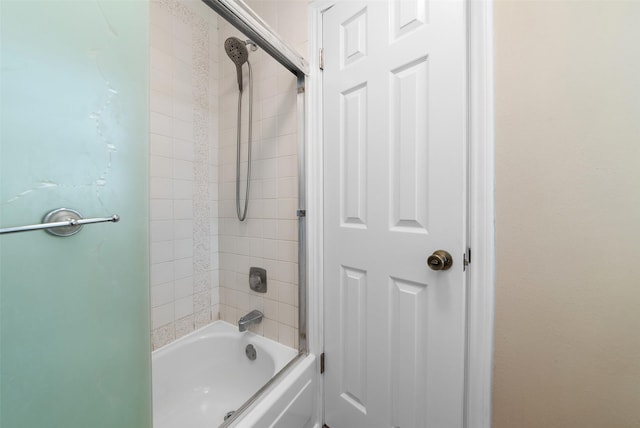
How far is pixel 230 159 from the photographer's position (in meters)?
1.42

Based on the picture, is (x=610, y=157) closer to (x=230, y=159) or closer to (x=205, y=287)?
(x=230, y=159)

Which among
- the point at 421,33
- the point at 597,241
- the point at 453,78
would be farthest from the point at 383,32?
the point at 597,241

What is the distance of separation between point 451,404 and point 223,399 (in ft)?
3.61

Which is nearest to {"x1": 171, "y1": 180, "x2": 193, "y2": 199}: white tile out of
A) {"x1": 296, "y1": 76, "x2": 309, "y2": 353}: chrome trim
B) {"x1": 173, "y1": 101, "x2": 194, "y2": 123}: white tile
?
{"x1": 173, "y1": 101, "x2": 194, "y2": 123}: white tile

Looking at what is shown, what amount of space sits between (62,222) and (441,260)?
34.6 inches

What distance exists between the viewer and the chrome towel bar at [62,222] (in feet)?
1.20

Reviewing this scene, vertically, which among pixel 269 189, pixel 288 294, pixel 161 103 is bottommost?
pixel 288 294

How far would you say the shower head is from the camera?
1.16 metres

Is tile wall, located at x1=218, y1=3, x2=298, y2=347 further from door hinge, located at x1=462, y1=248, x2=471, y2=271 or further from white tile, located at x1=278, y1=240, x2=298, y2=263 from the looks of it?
door hinge, located at x1=462, y1=248, x2=471, y2=271

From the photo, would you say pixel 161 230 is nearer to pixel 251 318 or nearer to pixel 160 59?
pixel 251 318

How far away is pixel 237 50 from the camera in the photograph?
1.19 m

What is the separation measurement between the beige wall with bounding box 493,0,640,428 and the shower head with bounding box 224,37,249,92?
3.44ft

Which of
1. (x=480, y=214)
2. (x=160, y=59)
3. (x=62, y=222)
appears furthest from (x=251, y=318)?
(x=160, y=59)

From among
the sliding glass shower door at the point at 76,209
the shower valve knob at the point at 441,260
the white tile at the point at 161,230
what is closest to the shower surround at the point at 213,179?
the white tile at the point at 161,230
